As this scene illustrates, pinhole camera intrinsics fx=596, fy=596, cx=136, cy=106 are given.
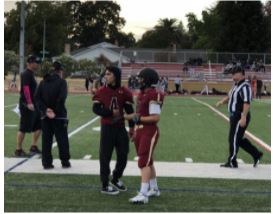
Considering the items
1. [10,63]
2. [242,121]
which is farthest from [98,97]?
[10,63]

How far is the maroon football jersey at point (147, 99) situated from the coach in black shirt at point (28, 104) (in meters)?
3.68

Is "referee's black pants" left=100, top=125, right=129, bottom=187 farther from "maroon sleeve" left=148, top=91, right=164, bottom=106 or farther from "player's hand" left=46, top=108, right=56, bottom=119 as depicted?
"player's hand" left=46, top=108, right=56, bottom=119

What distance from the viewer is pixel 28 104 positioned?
10.4 meters

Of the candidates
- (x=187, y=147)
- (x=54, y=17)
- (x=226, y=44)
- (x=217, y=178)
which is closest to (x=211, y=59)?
(x=226, y=44)

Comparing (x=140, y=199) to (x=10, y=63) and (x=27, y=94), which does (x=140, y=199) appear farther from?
(x=10, y=63)

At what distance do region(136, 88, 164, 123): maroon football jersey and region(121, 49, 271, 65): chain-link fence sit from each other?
164 ft

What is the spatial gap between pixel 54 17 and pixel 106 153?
84951mm

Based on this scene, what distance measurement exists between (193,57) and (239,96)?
51248 millimetres

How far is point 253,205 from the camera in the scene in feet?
22.8

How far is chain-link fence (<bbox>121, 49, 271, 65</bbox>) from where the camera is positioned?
5681cm

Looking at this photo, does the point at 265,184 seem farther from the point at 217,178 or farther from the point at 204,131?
the point at 204,131

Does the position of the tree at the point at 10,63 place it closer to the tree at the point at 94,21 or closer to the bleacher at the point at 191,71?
the bleacher at the point at 191,71

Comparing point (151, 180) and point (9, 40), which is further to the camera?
point (9, 40)

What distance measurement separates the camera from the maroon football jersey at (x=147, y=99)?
22.7ft
